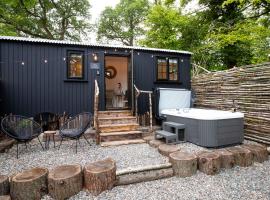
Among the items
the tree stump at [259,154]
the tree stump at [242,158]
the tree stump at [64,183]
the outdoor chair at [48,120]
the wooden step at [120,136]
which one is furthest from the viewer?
the outdoor chair at [48,120]

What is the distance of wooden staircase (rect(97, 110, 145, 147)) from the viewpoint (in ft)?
17.7

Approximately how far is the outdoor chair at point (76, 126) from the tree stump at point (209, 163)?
2.59m

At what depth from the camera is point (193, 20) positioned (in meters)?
12.0

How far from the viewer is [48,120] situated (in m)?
6.25

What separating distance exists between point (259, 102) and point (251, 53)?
7375mm

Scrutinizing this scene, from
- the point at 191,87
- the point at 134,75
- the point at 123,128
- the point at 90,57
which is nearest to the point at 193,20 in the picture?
the point at 191,87

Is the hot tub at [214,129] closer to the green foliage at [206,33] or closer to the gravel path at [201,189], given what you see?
the gravel path at [201,189]

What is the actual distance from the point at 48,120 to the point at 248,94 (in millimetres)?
5806

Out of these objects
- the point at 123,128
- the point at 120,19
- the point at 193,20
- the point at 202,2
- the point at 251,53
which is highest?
the point at 120,19

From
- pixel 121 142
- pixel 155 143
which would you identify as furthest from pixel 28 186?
pixel 155 143

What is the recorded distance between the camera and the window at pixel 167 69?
7.54 m

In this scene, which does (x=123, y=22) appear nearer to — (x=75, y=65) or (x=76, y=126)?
(x=75, y=65)

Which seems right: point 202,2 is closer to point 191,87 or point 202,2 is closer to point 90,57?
point 191,87

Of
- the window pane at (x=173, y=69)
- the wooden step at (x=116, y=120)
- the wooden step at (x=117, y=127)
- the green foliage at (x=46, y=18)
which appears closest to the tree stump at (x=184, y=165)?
the wooden step at (x=117, y=127)
